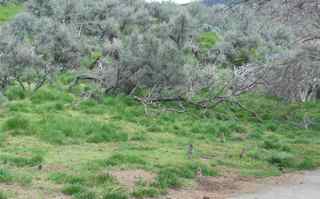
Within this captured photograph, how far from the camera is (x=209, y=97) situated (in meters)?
22.9

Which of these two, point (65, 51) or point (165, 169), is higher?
point (65, 51)

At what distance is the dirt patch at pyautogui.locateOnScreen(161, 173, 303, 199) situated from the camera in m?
10.1

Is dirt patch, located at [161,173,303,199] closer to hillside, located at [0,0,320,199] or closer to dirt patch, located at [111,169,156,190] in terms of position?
hillside, located at [0,0,320,199]

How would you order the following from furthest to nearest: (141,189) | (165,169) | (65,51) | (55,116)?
1. (65,51)
2. (55,116)
3. (165,169)
4. (141,189)

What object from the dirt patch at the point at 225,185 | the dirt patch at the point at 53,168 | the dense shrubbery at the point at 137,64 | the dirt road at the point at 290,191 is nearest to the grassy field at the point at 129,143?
the dirt patch at the point at 53,168

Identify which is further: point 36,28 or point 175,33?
point 36,28

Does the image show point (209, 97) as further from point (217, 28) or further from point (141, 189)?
point (217, 28)

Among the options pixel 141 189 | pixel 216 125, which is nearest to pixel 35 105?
pixel 216 125

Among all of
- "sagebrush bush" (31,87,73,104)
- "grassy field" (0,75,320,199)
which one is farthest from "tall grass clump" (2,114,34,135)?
"sagebrush bush" (31,87,73,104)

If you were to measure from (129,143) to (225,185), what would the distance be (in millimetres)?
Result: 4338

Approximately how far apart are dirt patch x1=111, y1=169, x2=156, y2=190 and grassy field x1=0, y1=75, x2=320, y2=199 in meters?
0.08

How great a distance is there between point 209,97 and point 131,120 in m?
5.26

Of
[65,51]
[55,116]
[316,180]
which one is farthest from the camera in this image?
[65,51]

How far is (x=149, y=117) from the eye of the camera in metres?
19.5
